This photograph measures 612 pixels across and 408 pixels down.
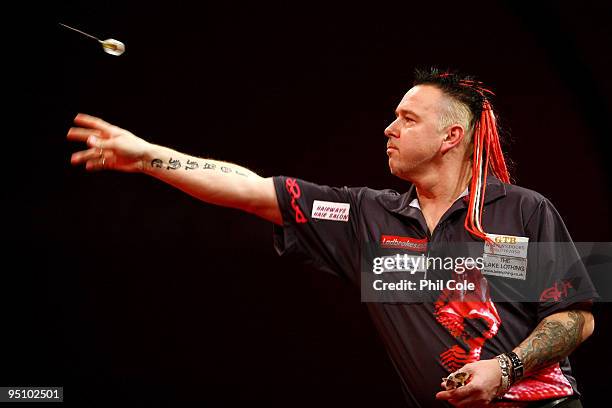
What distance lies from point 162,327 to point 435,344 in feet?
4.44

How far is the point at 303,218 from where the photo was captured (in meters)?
2.04

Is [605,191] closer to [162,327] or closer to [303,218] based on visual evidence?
[303,218]

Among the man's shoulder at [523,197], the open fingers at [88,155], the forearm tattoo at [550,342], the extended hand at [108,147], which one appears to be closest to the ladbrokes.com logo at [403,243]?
the man's shoulder at [523,197]

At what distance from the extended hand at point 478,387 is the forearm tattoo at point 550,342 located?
101 millimetres

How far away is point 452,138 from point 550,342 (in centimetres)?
70

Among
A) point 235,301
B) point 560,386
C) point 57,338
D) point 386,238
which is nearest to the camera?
point 560,386

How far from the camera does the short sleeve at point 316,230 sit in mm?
2035

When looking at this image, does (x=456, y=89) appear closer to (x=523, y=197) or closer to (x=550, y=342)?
(x=523, y=197)

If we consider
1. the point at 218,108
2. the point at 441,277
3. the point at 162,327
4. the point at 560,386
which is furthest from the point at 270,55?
the point at 560,386

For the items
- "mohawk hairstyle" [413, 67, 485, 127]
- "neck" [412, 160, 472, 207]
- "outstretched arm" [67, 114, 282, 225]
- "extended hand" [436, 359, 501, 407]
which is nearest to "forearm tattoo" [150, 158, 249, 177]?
"outstretched arm" [67, 114, 282, 225]

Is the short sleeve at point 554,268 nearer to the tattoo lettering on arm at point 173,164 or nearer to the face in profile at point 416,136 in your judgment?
the face in profile at point 416,136

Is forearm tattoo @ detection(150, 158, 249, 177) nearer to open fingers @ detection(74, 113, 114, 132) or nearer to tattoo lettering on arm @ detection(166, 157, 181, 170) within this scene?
tattoo lettering on arm @ detection(166, 157, 181, 170)

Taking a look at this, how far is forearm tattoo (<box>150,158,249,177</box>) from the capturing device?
1862 mm

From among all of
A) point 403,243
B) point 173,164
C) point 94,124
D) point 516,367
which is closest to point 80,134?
point 94,124
